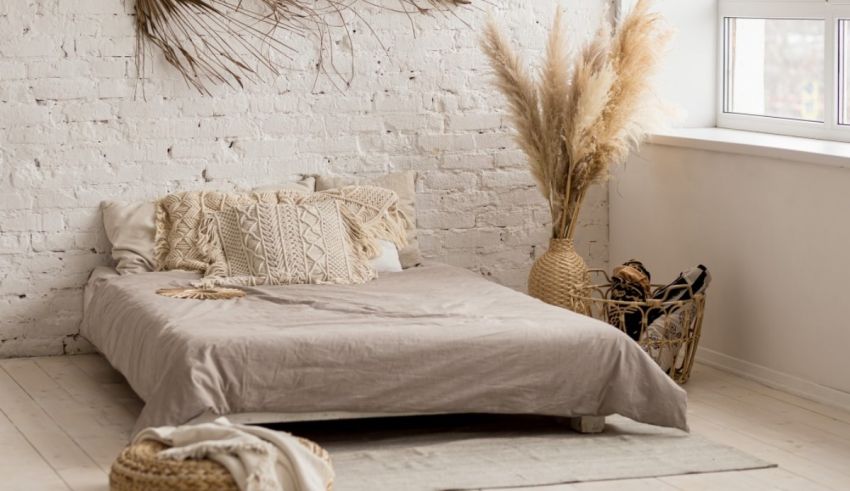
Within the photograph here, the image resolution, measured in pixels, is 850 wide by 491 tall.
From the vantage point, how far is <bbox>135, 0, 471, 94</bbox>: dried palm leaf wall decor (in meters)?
5.36

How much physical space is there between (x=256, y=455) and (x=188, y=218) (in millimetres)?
2166

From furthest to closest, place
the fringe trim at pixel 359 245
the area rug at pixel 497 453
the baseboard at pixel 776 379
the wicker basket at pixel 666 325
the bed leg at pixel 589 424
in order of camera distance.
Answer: the fringe trim at pixel 359 245 < the wicker basket at pixel 666 325 < the baseboard at pixel 776 379 < the bed leg at pixel 589 424 < the area rug at pixel 497 453

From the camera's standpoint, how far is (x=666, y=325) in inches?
193

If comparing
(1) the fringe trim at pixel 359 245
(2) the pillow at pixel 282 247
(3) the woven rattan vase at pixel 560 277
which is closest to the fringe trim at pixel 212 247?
(2) the pillow at pixel 282 247

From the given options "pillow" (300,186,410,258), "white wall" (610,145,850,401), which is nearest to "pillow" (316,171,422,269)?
"pillow" (300,186,410,258)

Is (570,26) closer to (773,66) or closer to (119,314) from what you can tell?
(773,66)

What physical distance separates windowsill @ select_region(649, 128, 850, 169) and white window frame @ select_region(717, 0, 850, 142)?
0.06 metres

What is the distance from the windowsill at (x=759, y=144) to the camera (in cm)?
462

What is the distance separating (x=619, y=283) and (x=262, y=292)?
53.2 inches

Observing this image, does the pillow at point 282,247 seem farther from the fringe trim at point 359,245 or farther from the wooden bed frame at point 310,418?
the wooden bed frame at point 310,418

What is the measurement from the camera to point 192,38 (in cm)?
541

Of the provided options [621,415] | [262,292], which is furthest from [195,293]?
[621,415]

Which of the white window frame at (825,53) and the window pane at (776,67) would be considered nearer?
the white window frame at (825,53)

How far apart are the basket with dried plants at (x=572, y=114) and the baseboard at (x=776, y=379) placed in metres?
0.55
